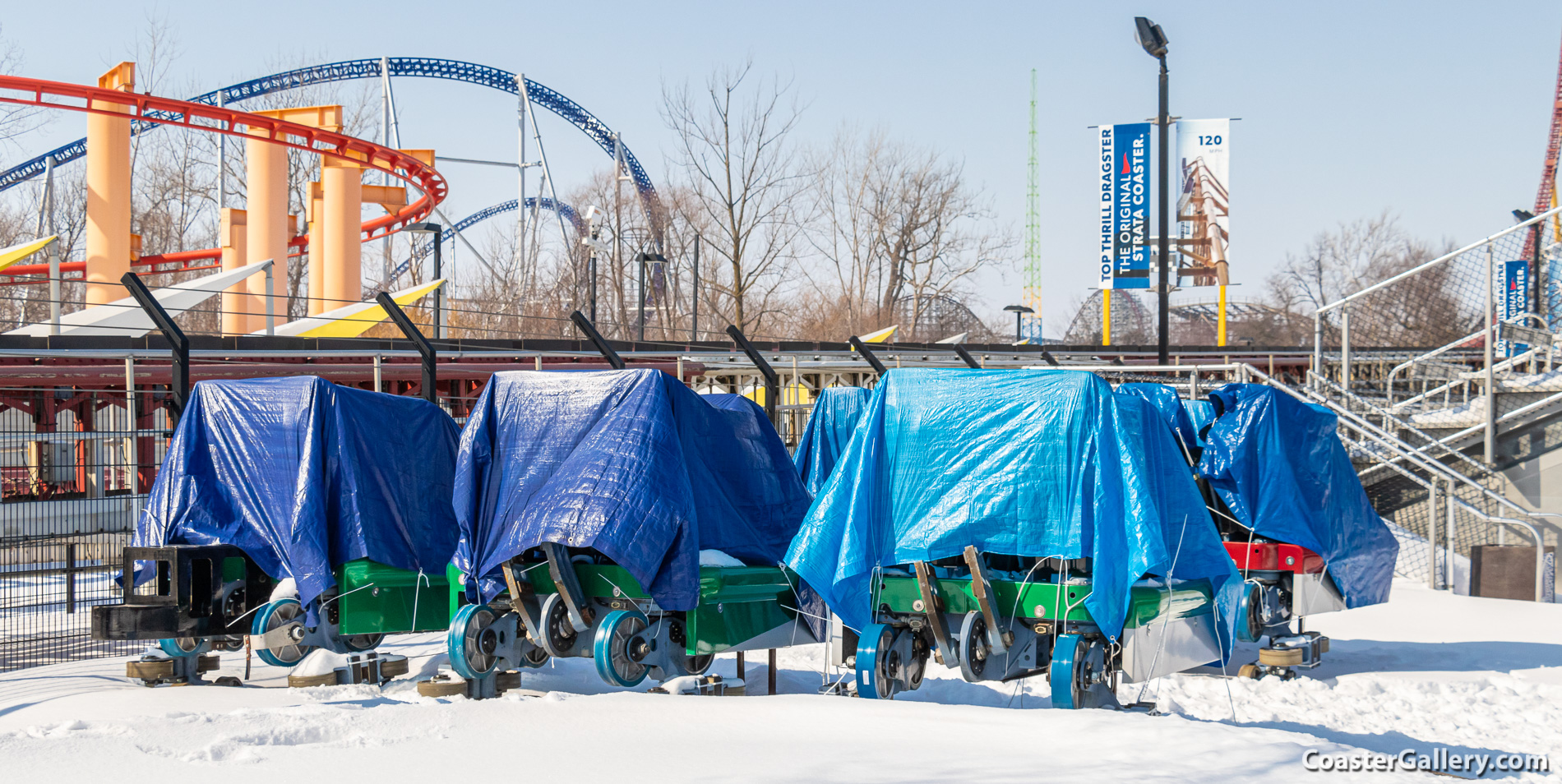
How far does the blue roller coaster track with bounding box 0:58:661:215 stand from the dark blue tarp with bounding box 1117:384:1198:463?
39.9 m

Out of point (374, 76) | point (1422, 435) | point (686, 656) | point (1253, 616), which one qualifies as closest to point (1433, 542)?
point (1422, 435)

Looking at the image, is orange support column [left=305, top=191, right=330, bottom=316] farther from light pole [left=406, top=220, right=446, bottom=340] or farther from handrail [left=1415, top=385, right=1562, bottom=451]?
handrail [left=1415, top=385, right=1562, bottom=451]

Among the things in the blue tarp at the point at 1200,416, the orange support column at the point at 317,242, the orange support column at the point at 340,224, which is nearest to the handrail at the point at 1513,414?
the blue tarp at the point at 1200,416

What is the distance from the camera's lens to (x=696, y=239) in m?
36.2

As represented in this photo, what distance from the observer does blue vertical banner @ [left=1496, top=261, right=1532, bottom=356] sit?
66.7 feet

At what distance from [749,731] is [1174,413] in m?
4.42

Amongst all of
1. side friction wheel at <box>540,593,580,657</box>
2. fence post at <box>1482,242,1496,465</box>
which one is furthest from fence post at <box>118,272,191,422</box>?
fence post at <box>1482,242,1496,465</box>

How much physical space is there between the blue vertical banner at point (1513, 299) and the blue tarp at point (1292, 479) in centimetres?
1026

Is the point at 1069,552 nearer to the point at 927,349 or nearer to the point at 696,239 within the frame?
the point at 927,349

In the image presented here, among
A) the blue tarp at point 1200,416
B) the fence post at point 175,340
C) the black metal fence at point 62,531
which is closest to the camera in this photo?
the fence post at point 175,340

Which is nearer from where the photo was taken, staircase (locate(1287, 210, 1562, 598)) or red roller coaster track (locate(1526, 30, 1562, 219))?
staircase (locate(1287, 210, 1562, 598))

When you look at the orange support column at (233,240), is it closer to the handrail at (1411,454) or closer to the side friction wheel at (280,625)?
the side friction wheel at (280,625)

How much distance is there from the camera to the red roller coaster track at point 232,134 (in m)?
26.4

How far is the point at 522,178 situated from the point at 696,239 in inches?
396
